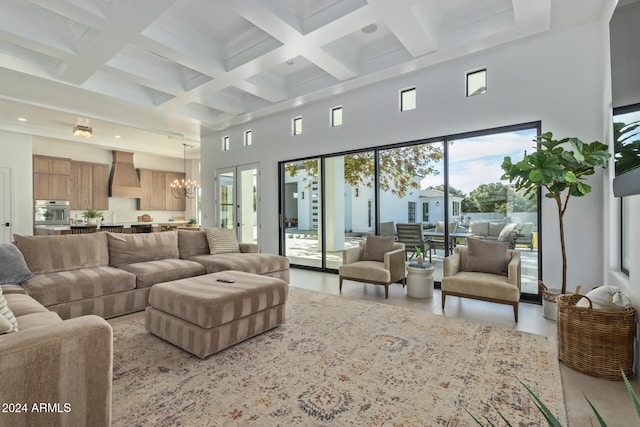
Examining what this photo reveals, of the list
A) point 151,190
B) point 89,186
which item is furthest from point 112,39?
point 151,190

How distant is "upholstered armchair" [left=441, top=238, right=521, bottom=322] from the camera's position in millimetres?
3272

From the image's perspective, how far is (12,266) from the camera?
300 centimetres

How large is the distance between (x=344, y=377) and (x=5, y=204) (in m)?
8.96

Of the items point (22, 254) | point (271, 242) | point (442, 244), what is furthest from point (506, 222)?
point (22, 254)

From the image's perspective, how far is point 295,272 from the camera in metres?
5.99

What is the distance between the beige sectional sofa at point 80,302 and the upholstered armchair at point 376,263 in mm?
994

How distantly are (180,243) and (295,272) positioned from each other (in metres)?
2.16

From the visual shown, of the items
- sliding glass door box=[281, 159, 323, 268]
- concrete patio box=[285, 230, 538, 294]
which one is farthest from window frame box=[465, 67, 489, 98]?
sliding glass door box=[281, 159, 323, 268]

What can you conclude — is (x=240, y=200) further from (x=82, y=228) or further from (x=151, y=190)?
(x=151, y=190)

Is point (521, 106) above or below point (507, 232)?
above

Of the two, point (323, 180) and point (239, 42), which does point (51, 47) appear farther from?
point (323, 180)

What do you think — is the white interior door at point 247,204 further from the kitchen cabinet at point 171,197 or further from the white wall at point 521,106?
the kitchen cabinet at point 171,197

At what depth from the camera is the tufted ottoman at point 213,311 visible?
2434 millimetres

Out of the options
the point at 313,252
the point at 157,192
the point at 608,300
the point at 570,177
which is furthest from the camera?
the point at 157,192
